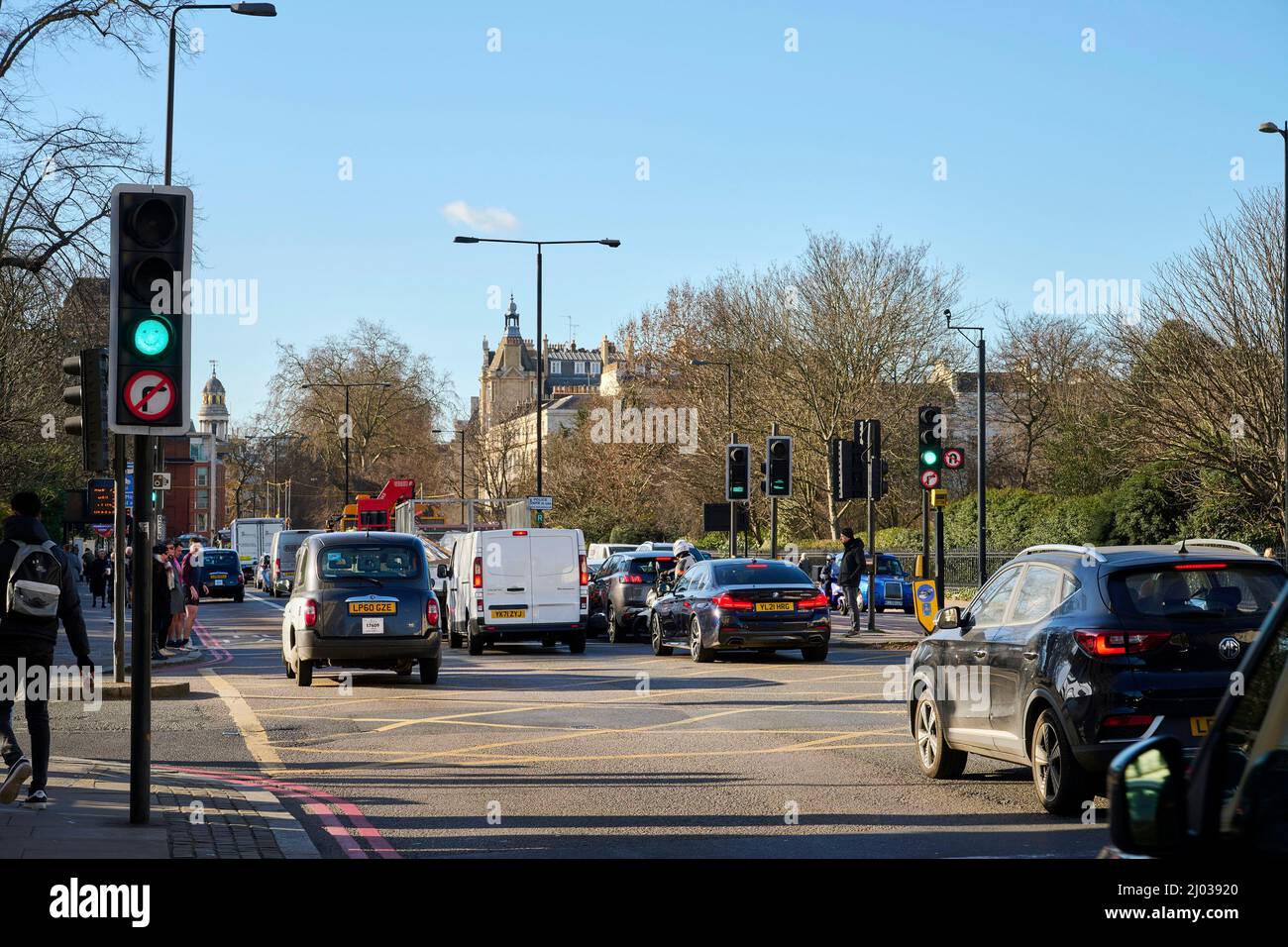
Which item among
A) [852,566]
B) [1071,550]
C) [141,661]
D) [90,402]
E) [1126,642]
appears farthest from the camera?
[852,566]

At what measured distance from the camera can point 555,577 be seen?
90.4 feet

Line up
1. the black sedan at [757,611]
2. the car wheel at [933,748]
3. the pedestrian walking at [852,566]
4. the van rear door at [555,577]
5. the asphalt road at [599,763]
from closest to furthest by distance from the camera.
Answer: the asphalt road at [599,763]
the car wheel at [933,748]
the black sedan at [757,611]
the van rear door at [555,577]
the pedestrian walking at [852,566]

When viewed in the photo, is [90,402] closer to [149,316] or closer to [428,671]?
[428,671]

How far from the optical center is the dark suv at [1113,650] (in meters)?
9.71

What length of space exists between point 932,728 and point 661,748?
2.78m

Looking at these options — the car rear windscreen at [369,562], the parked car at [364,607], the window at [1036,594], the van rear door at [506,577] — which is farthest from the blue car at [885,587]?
the window at [1036,594]

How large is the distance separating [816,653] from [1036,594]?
14535 millimetres

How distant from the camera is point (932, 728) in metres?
12.0

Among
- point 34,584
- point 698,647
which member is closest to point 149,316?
point 34,584

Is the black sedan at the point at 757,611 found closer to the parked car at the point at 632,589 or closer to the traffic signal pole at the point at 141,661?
the parked car at the point at 632,589

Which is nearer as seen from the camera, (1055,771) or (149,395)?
(149,395)

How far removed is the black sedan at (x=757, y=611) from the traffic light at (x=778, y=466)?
812 centimetres

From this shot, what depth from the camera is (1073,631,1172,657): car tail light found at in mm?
9781

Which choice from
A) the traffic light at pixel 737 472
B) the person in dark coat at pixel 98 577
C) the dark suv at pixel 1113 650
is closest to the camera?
the dark suv at pixel 1113 650
